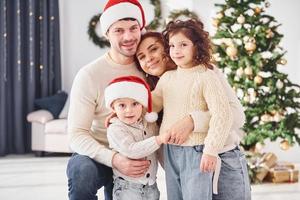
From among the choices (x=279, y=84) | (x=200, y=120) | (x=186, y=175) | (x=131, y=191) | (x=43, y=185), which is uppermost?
(x=279, y=84)

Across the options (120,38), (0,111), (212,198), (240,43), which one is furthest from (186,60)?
(0,111)

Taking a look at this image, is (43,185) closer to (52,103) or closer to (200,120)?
(52,103)

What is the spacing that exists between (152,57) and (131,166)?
0.51m

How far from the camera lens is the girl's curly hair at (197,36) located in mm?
1985

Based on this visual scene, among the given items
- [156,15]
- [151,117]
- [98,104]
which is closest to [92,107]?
[98,104]

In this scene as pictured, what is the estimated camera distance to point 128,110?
2.06 metres

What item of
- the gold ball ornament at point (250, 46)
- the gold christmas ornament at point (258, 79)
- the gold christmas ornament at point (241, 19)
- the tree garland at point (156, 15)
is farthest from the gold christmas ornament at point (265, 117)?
the tree garland at point (156, 15)

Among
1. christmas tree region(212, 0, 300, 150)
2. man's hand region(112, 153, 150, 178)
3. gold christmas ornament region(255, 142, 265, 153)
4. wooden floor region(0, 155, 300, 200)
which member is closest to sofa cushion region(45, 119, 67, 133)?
wooden floor region(0, 155, 300, 200)

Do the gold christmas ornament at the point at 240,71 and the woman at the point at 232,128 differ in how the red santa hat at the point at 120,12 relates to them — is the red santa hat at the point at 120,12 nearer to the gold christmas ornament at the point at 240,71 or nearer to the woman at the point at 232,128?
the woman at the point at 232,128

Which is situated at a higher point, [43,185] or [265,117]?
[265,117]

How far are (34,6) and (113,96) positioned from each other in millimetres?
4579

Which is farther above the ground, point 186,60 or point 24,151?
point 186,60

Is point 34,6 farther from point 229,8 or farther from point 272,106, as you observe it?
point 272,106

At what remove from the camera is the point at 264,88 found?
14.5 feet
